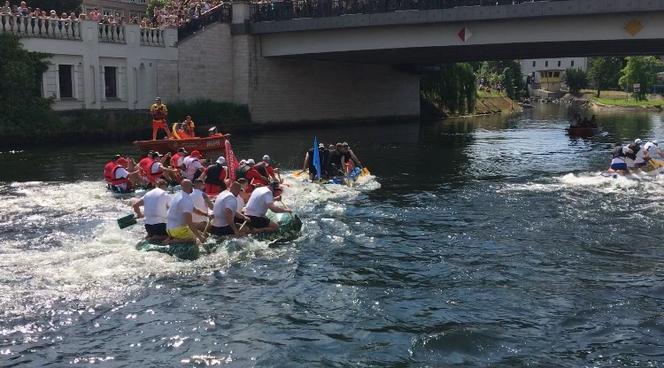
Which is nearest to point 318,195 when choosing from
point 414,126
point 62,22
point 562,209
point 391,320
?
point 562,209

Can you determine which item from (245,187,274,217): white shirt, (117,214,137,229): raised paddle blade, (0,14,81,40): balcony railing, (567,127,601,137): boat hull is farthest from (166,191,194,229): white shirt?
(567,127,601,137): boat hull

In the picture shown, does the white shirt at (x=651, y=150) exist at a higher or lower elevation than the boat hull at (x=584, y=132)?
lower

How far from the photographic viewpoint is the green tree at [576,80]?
14200 centimetres

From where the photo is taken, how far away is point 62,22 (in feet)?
124

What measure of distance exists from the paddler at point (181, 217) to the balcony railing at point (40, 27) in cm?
2644

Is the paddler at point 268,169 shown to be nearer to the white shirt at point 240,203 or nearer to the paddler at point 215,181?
the paddler at point 215,181

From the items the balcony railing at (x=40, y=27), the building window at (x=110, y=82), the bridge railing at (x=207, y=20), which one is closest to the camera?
the balcony railing at (x=40, y=27)

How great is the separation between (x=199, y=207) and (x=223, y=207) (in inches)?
23.6

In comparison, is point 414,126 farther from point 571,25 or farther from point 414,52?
point 571,25

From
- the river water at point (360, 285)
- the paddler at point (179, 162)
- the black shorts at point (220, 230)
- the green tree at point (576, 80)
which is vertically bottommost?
the river water at point (360, 285)

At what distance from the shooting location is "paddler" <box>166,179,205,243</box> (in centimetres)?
1383

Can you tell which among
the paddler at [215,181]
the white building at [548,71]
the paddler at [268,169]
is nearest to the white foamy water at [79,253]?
the paddler at [268,169]

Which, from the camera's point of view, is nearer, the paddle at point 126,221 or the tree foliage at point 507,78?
the paddle at point 126,221

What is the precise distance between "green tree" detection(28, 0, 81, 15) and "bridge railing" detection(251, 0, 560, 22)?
23.7m
